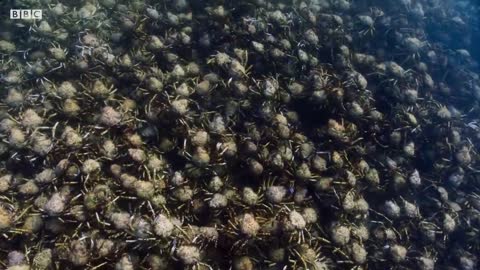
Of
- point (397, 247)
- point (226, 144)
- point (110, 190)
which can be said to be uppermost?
point (226, 144)

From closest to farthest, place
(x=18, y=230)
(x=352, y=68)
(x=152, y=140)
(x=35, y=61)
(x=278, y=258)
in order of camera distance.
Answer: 1. (x=18, y=230)
2. (x=278, y=258)
3. (x=152, y=140)
4. (x=35, y=61)
5. (x=352, y=68)

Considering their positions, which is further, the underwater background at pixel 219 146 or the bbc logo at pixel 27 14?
the bbc logo at pixel 27 14

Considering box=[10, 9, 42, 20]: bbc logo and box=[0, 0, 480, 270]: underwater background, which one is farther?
box=[10, 9, 42, 20]: bbc logo

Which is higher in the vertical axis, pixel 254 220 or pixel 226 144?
pixel 226 144

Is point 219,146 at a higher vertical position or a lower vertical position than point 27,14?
lower

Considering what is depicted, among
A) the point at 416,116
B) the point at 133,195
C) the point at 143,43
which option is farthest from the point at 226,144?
the point at 416,116

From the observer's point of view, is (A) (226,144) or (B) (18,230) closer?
(B) (18,230)

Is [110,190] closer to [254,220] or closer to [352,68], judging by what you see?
[254,220]

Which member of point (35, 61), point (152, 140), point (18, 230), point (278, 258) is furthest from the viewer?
point (35, 61)
